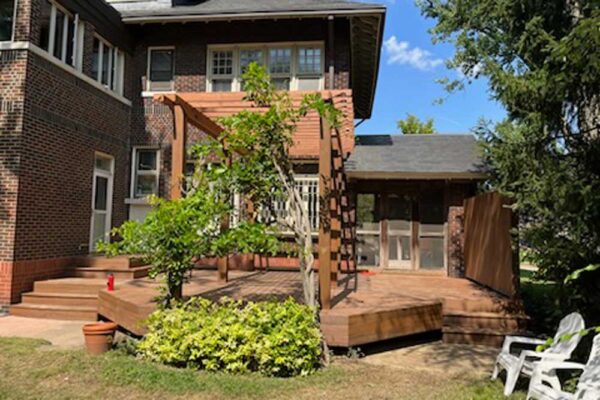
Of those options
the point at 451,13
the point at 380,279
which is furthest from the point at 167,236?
the point at 451,13

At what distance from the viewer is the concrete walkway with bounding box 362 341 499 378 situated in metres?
5.18

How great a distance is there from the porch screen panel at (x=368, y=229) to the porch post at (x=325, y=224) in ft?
16.7

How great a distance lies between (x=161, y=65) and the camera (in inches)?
448

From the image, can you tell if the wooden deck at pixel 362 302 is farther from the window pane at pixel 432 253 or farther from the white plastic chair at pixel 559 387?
the white plastic chair at pixel 559 387

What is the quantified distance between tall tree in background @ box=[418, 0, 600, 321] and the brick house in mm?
3430

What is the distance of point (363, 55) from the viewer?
11.7 meters

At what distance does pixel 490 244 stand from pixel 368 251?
334 centimetres

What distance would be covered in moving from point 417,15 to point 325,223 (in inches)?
318

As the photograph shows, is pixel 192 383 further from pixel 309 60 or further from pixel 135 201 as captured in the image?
pixel 309 60

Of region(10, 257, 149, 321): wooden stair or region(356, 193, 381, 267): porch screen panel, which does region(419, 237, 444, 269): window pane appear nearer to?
region(356, 193, 381, 267): porch screen panel

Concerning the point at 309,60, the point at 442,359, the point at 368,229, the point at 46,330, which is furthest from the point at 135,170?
the point at 442,359

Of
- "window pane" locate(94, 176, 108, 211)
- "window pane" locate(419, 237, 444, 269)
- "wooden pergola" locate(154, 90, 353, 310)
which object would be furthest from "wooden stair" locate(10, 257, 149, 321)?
"window pane" locate(419, 237, 444, 269)

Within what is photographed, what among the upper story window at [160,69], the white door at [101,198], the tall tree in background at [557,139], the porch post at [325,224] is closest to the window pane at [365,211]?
the tall tree in background at [557,139]

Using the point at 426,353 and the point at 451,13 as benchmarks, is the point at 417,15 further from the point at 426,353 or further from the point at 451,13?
the point at 426,353
